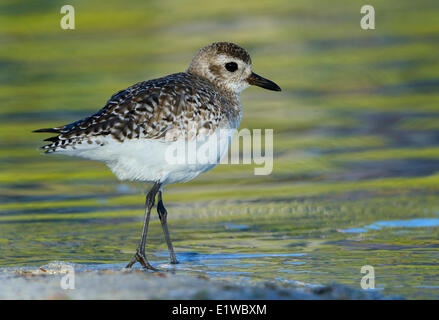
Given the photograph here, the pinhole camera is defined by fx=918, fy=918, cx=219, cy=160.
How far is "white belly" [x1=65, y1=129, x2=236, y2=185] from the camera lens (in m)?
9.27

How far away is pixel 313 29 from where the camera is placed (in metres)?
24.8

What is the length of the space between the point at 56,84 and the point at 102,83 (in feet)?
3.65

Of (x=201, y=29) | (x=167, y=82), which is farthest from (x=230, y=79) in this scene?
(x=201, y=29)

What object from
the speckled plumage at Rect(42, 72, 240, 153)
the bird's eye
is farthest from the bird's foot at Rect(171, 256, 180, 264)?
the bird's eye

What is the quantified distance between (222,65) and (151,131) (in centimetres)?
218

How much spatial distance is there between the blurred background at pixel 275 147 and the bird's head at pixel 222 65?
177 cm

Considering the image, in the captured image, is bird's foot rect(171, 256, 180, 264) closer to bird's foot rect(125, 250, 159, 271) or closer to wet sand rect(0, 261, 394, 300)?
bird's foot rect(125, 250, 159, 271)

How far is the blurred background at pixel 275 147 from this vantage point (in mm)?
10102

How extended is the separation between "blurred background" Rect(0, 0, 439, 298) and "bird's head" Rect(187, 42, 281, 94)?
177cm

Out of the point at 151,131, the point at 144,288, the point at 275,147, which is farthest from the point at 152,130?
the point at 275,147

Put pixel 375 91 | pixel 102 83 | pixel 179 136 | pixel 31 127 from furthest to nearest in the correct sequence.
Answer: pixel 102 83, pixel 375 91, pixel 31 127, pixel 179 136

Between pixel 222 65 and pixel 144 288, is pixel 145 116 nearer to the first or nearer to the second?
pixel 222 65

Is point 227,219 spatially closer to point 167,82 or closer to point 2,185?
point 167,82
